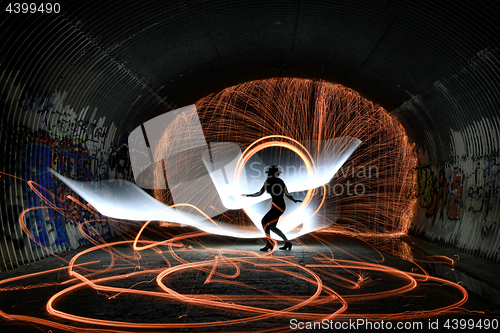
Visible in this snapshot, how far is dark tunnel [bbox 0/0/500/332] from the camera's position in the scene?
235 inches

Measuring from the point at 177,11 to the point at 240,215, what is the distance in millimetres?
15908

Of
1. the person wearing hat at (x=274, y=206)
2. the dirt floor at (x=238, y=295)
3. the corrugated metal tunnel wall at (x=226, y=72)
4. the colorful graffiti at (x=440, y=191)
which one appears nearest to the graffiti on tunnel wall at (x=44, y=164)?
the corrugated metal tunnel wall at (x=226, y=72)

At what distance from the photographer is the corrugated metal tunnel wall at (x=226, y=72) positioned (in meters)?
8.02

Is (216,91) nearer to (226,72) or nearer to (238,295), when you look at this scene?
(226,72)

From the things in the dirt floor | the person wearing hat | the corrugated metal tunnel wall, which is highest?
the corrugated metal tunnel wall

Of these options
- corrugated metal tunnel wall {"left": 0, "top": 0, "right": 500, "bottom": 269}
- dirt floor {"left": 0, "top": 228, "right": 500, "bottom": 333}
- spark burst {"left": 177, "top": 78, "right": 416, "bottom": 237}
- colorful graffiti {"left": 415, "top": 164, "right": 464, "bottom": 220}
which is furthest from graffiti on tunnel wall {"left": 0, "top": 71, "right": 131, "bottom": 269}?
colorful graffiti {"left": 415, "top": 164, "right": 464, "bottom": 220}

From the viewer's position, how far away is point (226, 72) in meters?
13.8

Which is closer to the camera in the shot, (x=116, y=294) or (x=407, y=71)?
(x=116, y=294)

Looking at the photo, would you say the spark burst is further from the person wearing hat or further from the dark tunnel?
the person wearing hat

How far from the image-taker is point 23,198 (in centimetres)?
846

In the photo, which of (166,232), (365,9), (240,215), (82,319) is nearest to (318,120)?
(240,215)

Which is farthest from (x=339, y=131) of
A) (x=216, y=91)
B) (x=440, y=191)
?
(x=440, y=191)

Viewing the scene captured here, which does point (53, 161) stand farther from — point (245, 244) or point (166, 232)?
point (166, 232)

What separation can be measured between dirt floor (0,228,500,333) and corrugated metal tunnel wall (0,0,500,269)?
185 cm
